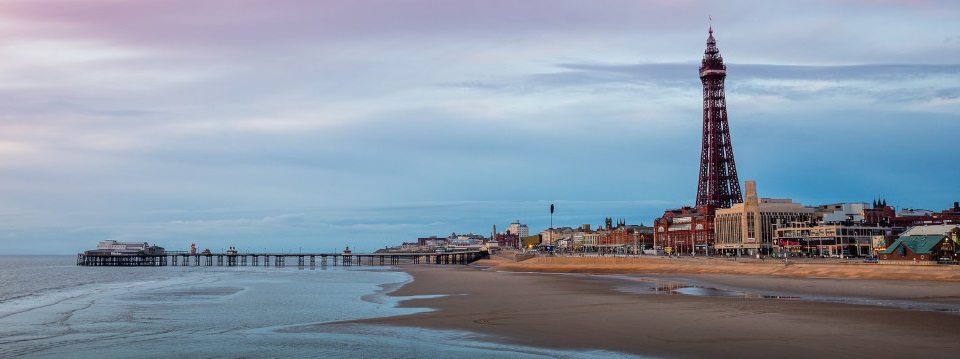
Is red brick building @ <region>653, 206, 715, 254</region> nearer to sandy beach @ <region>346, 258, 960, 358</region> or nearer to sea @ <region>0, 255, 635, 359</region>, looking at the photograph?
sandy beach @ <region>346, 258, 960, 358</region>

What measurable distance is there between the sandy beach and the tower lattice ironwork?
104 m

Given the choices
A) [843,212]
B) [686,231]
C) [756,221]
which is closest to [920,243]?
[843,212]

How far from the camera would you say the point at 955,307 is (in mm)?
31656

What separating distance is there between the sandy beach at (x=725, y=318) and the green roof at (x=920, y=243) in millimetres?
21092

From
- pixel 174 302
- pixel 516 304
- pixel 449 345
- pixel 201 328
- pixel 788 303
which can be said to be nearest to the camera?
pixel 449 345

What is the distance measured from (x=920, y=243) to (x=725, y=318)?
2127 inches

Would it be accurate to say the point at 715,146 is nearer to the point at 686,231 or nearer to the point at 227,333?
the point at 686,231

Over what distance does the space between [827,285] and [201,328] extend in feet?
125

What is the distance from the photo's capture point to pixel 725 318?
28484mm

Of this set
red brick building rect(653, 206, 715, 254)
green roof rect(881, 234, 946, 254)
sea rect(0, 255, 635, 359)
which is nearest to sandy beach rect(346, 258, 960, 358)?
sea rect(0, 255, 635, 359)

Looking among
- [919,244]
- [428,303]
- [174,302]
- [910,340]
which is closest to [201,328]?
[428,303]

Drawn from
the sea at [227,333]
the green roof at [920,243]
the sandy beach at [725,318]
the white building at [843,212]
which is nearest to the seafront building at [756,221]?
the white building at [843,212]

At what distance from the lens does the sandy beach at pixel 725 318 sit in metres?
21.5

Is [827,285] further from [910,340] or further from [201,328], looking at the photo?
[201,328]
